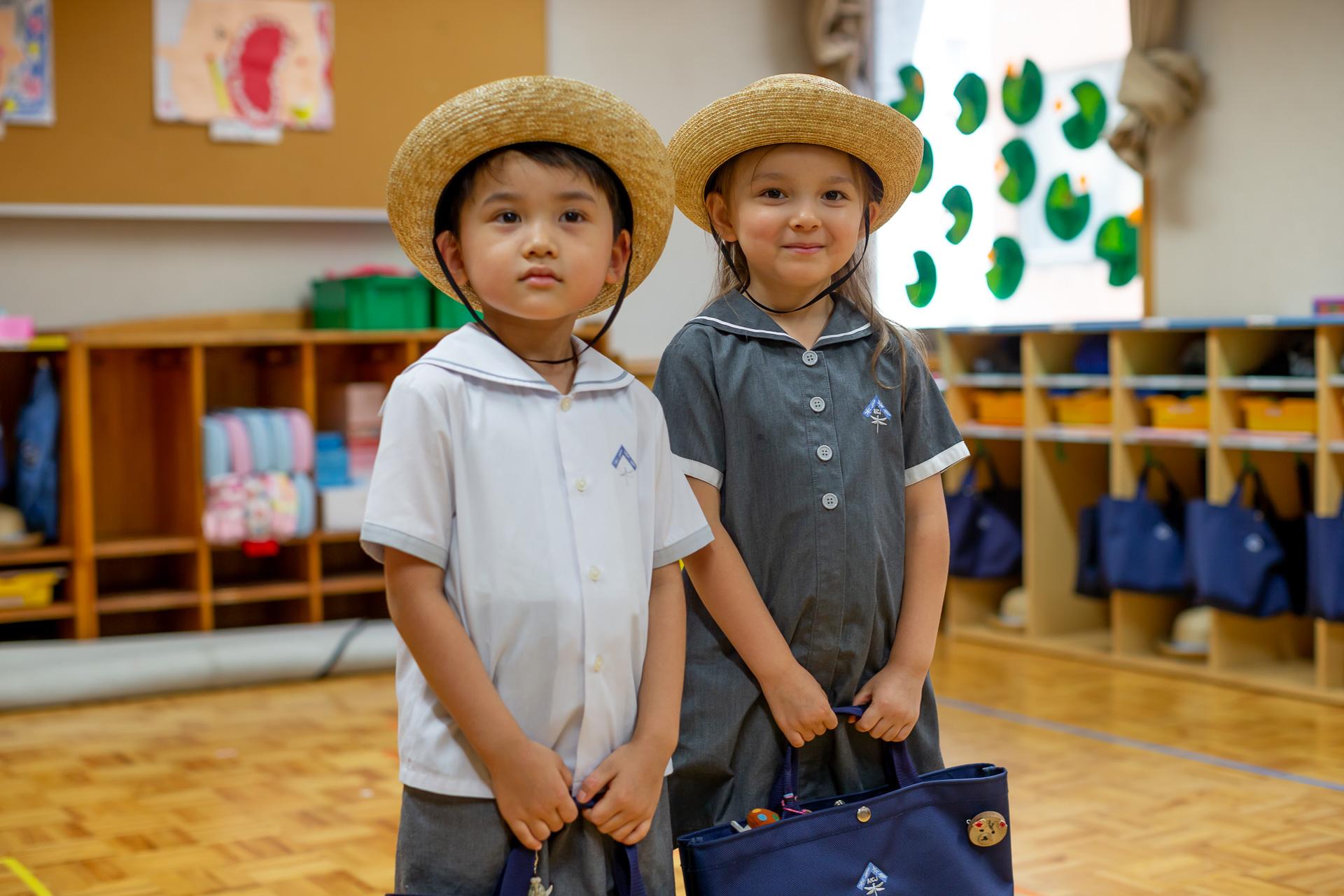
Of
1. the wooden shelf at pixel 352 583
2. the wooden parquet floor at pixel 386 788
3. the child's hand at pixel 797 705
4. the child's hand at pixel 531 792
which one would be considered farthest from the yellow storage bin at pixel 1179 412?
the child's hand at pixel 531 792

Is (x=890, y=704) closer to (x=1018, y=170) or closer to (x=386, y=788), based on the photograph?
(x=386, y=788)

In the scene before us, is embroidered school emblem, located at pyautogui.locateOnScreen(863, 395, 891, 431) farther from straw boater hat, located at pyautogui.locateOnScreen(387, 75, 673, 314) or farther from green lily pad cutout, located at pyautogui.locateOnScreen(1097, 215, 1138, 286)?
green lily pad cutout, located at pyautogui.locateOnScreen(1097, 215, 1138, 286)

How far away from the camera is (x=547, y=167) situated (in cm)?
129

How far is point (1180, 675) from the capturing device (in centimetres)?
423

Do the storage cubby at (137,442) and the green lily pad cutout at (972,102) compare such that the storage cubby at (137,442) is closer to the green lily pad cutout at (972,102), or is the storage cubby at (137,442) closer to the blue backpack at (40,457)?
the blue backpack at (40,457)

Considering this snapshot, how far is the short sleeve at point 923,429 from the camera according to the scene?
1.62 metres

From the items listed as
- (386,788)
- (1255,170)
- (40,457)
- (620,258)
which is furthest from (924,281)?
(620,258)

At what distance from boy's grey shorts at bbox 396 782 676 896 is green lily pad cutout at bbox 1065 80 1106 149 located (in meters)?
4.08

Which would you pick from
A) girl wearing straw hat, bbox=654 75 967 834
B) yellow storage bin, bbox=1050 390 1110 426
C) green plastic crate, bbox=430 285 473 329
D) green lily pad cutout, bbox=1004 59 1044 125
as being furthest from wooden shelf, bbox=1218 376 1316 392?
girl wearing straw hat, bbox=654 75 967 834

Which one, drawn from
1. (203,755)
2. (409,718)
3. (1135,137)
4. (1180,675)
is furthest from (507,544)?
(1135,137)

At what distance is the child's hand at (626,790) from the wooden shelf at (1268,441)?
3.11 metres

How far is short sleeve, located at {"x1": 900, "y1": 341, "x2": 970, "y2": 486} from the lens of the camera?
1624 mm

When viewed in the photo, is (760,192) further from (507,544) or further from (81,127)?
(81,127)

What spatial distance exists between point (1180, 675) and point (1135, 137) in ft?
5.74
